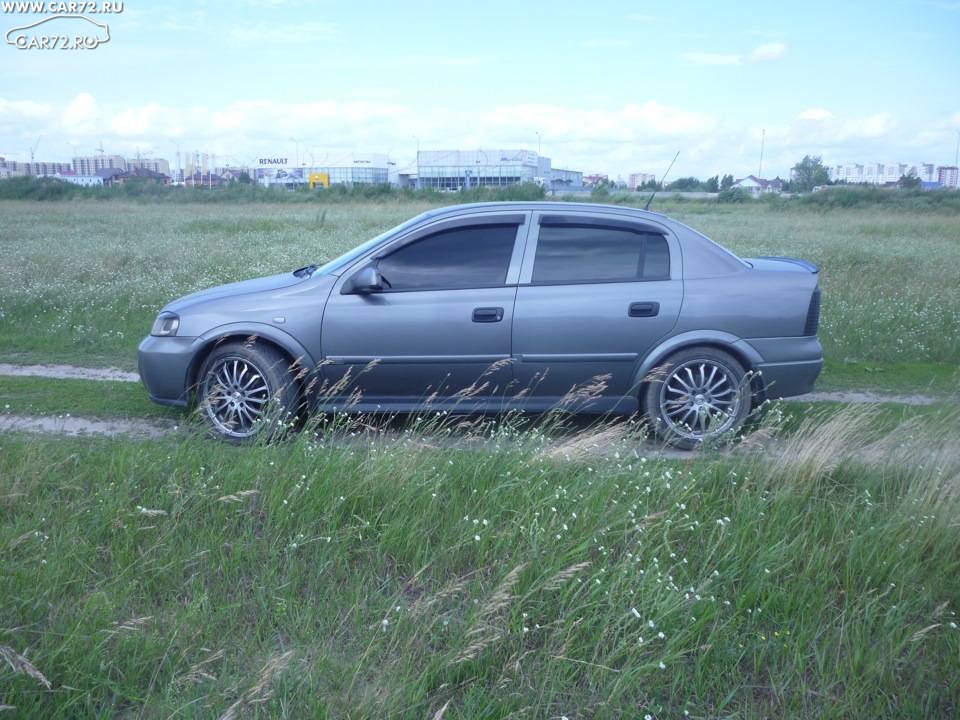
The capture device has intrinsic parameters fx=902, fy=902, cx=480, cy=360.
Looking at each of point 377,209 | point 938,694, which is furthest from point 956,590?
point 377,209

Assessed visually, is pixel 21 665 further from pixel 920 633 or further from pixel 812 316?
pixel 812 316

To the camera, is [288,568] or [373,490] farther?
[373,490]

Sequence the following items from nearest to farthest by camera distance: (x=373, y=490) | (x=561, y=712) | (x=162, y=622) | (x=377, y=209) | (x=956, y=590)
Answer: (x=561, y=712) → (x=162, y=622) → (x=956, y=590) → (x=373, y=490) → (x=377, y=209)

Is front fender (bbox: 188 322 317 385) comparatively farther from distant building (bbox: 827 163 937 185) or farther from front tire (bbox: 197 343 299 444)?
distant building (bbox: 827 163 937 185)

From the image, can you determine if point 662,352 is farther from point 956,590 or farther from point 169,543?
point 169,543

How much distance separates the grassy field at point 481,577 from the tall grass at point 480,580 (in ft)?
0.04

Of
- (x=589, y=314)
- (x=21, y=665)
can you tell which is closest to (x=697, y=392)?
(x=589, y=314)

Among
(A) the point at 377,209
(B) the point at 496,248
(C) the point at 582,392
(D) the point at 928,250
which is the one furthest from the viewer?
(A) the point at 377,209

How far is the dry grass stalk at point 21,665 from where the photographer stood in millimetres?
3100

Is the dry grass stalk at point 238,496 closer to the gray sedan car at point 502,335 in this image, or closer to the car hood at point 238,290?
the gray sedan car at point 502,335

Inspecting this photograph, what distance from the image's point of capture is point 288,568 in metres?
4.12

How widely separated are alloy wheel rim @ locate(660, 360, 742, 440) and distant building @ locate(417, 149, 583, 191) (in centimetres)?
3539

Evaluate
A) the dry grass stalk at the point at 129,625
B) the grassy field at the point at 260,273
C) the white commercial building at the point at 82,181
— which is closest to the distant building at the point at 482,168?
the grassy field at the point at 260,273

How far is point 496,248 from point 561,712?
3.94m
